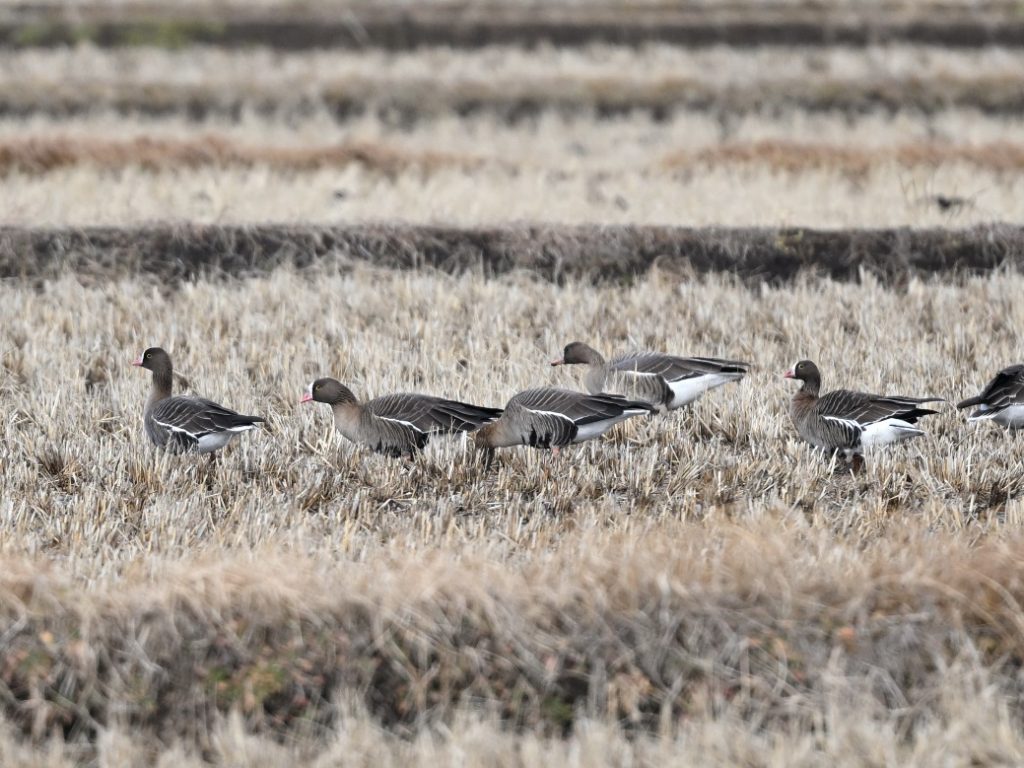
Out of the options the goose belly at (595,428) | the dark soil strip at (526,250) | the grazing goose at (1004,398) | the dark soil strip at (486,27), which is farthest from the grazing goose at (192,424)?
the dark soil strip at (486,27)

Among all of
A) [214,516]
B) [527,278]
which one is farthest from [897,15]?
[214,516]

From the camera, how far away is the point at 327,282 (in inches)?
433

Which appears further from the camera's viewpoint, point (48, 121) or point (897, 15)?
point (897, 15)

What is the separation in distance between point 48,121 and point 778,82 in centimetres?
1105

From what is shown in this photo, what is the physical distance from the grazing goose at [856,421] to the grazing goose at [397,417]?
156cm

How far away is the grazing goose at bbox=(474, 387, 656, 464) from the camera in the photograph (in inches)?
270

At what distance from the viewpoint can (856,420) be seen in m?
6.80

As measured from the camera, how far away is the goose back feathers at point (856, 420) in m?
6.79

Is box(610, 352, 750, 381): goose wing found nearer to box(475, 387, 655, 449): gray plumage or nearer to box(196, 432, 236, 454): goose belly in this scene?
box(475, 387, 655, 449): gray plumage

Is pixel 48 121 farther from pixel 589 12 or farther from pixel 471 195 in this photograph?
pixel 589 12

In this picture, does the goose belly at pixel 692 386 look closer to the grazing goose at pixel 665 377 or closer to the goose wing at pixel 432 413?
the grazing goose at pixel 665 377

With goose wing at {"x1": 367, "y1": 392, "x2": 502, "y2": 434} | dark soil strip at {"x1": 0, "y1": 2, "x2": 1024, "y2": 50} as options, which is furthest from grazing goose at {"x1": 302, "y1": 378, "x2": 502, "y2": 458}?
dark soil strip at {"x1": 0, "y1": 2, "x2": 1024, "y2": 50}

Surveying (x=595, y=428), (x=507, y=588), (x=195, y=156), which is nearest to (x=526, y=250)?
(x=595, y=428)

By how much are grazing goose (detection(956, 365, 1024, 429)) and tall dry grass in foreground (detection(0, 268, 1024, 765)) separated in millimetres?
224
